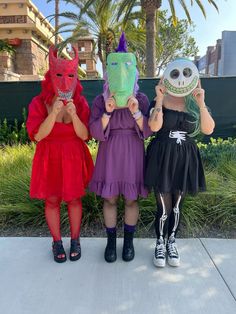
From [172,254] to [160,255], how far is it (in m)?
0.10

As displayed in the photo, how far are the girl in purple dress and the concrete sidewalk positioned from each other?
459 millimetres

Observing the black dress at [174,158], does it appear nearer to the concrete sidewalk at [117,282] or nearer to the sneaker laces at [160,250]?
the sneaker laces at [160,250]

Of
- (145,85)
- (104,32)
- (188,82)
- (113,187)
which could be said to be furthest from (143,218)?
(104,32)

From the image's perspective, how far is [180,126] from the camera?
222 cm

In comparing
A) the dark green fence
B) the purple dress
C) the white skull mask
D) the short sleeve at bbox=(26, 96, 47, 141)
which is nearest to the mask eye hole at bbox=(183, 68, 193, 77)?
the white skull mask

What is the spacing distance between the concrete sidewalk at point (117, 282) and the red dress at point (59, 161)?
605 millimetres

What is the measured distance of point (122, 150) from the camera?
225cm

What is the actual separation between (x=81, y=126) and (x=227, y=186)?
1958mm

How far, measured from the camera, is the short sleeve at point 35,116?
2.21 m

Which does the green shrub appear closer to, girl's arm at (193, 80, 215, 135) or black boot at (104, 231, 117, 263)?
black boot at (104, 231, 117, 263)

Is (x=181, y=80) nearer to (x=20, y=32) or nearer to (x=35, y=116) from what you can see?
(x=35, y=116)

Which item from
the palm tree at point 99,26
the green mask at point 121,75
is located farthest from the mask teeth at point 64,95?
the palm tree at point 99,26

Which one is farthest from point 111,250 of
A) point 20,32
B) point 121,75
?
point 20,32

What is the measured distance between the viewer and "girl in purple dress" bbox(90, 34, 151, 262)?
6.84ft
